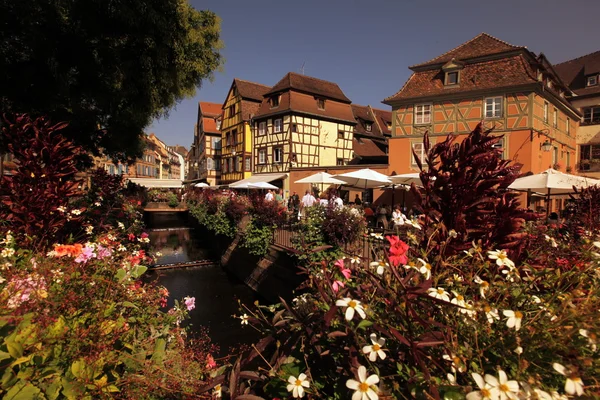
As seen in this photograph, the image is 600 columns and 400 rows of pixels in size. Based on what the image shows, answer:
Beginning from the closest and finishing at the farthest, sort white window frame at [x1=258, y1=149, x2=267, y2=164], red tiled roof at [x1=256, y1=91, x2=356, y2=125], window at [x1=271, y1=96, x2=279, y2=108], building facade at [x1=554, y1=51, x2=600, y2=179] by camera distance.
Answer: building facade at [x1=554, y1=51, x2=600, y2=179]
red tiled roof at [x1=256, y1=91, x2=356, y2=125]
window at [x1=271, y1=96, x2=279, y2=108]
white window frame at [x1=258, y1=149, x2=267, y2=164]

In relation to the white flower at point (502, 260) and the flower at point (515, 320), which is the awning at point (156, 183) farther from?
the flower at point (515, 320)

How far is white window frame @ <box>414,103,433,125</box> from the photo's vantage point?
66.9 ft

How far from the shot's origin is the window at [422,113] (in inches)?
803

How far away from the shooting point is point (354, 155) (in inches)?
1241

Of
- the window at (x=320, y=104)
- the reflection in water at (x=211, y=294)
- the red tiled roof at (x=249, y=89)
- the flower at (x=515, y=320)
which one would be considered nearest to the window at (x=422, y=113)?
the window at (x=320, y=104)

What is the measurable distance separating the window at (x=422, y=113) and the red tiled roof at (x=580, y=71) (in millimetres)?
17692

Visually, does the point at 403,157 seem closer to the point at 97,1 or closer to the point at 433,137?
the point at 433,137

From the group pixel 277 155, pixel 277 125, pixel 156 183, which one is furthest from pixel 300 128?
pixel 156 183

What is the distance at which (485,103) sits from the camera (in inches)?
738

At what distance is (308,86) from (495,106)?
53.6 feet

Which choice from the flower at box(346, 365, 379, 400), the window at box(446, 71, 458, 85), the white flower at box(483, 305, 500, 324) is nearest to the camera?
the flower at box(346, 365, 379, 400)

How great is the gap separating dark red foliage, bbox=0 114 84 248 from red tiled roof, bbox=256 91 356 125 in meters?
24.2

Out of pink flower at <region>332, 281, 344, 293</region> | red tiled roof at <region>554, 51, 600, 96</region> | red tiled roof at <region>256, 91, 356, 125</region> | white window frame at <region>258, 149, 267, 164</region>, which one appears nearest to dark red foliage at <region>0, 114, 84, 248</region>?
pink flower at <region>332, 281, 344, 293</region>

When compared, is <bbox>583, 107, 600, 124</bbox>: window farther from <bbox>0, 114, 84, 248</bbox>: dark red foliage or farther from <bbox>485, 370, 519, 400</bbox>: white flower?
<bbox>0, 114, 84, 248</bbox>: dark red foliage
